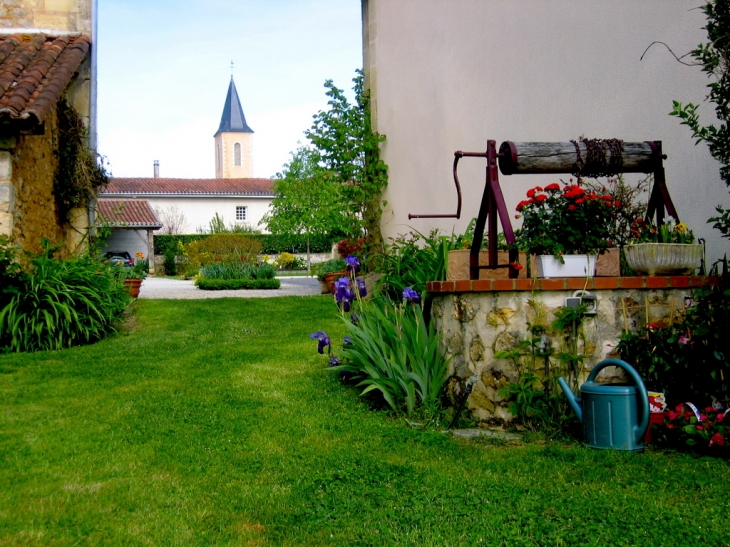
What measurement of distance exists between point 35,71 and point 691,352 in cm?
875

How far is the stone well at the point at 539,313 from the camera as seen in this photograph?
4.84 m

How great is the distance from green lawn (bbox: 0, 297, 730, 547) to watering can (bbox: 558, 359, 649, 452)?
0.14 metres

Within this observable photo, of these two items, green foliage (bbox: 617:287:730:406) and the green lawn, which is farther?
green foliage (bbox: 617:287:730:406)

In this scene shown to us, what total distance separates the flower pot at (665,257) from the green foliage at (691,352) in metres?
0.28

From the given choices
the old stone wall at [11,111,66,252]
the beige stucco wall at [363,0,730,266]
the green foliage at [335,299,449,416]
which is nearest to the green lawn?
the green foliage at [335,299,449,416]

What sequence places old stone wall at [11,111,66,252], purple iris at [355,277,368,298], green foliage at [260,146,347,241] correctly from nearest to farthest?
purple iris at [355,277,368,298]
old stone wall at [11,111,66,252]
green foliage at [260,146,347,241]

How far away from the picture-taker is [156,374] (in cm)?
677

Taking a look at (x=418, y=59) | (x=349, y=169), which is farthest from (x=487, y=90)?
(x=349, y=169)

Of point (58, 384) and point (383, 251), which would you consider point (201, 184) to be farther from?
point (58, 384)

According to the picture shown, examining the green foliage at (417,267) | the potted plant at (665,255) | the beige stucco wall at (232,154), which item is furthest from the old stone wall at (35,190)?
the beige stucco wall at (232,154)

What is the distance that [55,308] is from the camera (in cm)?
839

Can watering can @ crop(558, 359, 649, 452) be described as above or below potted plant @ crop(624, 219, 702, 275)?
below

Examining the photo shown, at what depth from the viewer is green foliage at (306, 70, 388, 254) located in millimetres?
11945

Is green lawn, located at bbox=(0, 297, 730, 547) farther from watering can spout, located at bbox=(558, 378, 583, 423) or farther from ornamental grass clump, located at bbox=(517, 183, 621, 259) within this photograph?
ornamental grass clump, located at bbox=(517, 183, 621, 259)
